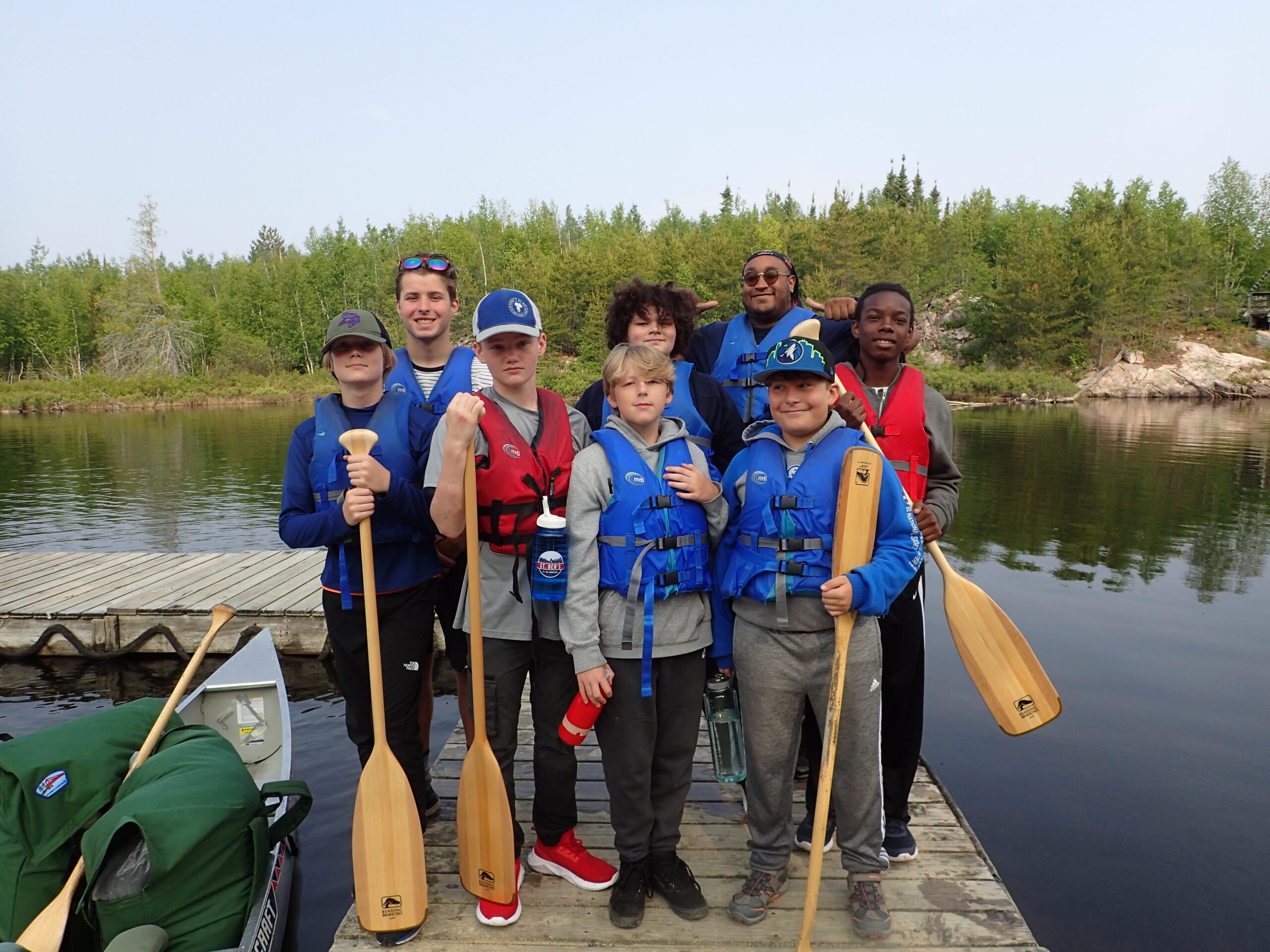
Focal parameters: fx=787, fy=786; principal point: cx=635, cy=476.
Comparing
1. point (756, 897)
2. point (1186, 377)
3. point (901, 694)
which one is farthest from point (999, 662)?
point (1186, 377)

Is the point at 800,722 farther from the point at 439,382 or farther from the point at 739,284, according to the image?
the point at 739,284

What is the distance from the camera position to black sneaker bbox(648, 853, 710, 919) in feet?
9.48

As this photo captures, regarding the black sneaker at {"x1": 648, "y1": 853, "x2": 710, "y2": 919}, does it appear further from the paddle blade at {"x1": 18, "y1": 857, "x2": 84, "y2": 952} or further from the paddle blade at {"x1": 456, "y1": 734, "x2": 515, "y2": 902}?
the paddle blade at {"x1": 18, "y1": 857, "x2": 84, "y2": 952}

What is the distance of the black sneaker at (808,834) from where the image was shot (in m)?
3.33

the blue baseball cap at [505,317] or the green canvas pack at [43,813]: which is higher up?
the blue baseball cap at [505,317]

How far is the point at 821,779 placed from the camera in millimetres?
2713

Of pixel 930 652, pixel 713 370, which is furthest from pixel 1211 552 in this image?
pixel 713 370

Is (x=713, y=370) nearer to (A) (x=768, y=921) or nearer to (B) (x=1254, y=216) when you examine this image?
(A) (x=768, y=921)

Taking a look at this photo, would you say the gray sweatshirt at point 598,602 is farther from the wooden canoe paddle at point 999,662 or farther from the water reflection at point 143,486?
the water reflection at point 143,486

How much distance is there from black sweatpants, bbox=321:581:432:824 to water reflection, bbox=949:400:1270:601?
10081mm

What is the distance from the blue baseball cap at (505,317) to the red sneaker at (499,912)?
2039 millimetres

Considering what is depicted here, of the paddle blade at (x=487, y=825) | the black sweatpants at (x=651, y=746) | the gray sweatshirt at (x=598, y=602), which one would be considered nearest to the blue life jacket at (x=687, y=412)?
the gray sweatshirt at (x=598, y=602)

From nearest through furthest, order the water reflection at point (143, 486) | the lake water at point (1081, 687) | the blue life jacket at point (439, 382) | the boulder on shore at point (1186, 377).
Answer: the blue life jacket at point (439, 382) < the lake water at point (1081, 687) < the water reflection at point (143, 486) < the boulder on shore at point (1186, 377)

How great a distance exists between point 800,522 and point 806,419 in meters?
0.37
